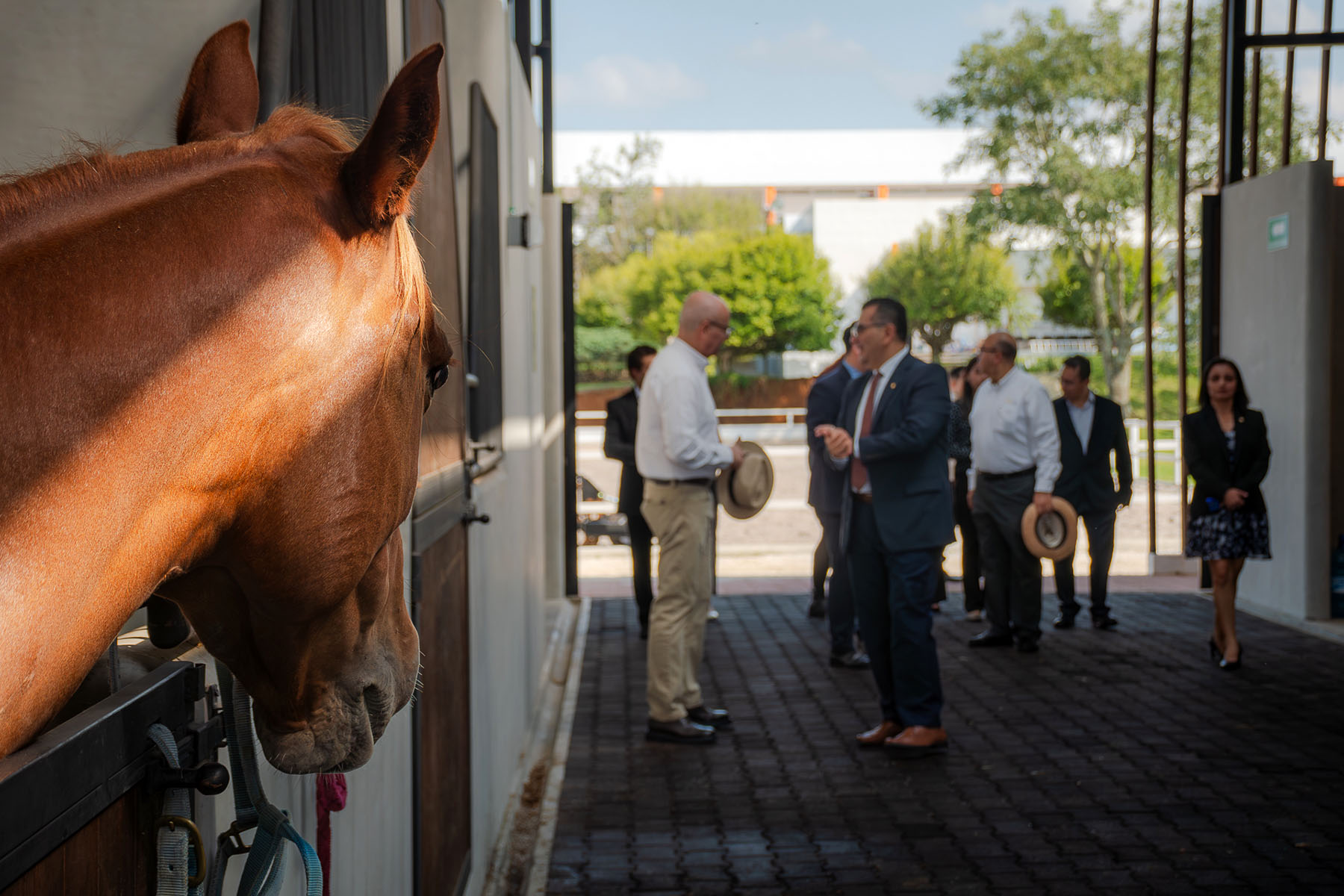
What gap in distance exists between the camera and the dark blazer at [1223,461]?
7.64 metres

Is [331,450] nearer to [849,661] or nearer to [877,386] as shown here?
[877,386]

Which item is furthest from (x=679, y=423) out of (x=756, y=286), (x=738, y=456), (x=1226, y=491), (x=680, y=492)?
(x=756, y=286)

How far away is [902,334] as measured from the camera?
241 inches

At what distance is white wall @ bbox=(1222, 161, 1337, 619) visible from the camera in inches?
365

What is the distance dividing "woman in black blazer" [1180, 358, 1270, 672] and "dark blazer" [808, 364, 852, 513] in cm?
234

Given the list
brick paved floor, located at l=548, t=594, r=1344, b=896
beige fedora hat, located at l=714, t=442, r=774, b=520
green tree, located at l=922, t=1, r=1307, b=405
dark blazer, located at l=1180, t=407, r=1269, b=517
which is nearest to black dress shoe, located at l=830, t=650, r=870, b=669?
brick paved floor, located at l=548, t=594, r=1344, b=896

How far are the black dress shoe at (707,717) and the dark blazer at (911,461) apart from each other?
1475mm

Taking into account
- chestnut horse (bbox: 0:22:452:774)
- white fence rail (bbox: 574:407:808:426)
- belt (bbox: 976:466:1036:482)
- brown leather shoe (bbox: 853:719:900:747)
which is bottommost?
brown leather shoe (bbox: 853:719:900:747)

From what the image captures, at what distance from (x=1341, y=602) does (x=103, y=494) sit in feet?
33.5

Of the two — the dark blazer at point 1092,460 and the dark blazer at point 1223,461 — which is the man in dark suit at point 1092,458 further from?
the dark blazer at point 1223,461

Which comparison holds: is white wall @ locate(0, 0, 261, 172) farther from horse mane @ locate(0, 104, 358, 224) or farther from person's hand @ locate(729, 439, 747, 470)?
person's hand @ locate(729, 439, 747, 470)

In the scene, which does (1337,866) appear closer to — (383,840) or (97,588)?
(383,840)

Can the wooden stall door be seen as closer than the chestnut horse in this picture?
No

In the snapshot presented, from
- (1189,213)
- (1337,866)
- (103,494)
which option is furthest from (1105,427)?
(1189,213)
